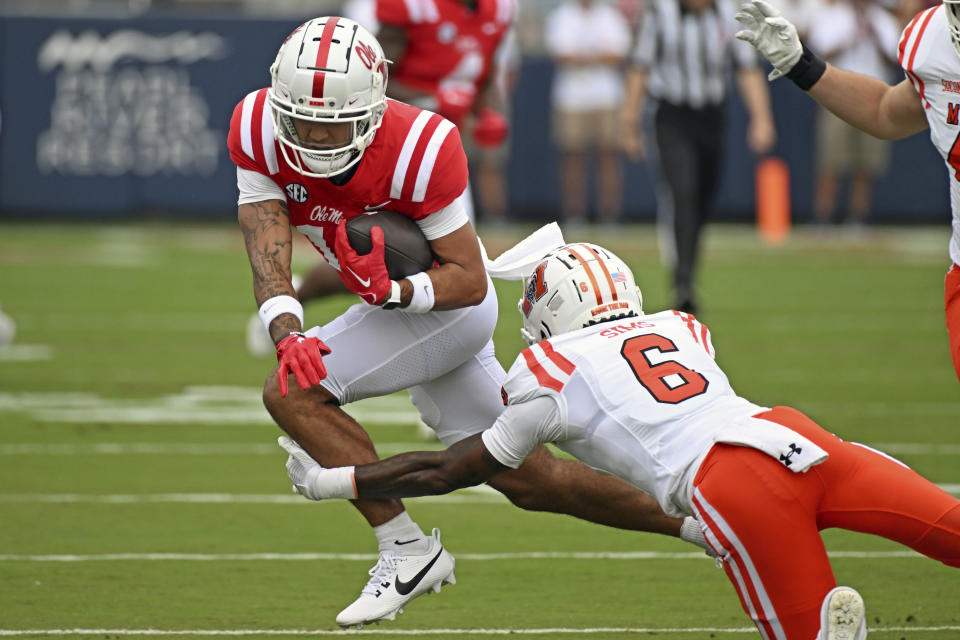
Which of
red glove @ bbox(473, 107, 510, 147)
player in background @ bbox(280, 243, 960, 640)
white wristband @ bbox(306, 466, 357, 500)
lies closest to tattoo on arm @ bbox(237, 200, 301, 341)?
white wristband @ bbox(306, 466, 357, 500)

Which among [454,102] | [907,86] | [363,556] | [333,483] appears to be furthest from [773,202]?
[333,483]

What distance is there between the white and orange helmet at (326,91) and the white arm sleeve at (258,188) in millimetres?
175

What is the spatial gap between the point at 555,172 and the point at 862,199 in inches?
121

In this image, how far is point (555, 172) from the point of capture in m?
15.9

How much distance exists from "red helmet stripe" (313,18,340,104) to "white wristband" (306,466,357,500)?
2.99 ft

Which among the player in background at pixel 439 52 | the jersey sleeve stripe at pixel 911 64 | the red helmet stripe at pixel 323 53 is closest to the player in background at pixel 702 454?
the red helmet stripe at pixel 323 53

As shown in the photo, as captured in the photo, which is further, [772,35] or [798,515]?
[772,35]

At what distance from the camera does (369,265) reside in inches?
151

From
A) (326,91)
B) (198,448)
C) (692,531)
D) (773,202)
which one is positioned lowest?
(773,202)

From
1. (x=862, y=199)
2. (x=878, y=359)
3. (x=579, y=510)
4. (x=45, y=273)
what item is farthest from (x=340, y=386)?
(x=862, y=199)

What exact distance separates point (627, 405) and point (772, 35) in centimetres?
130

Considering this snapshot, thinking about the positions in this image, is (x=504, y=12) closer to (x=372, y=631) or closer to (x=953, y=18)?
(x=953, y=18)

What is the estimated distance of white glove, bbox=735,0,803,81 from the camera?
165 inches

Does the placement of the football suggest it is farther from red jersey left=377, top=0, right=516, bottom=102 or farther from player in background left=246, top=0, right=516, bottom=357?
red jersey left=377, top=0, right=516, bottom=102
